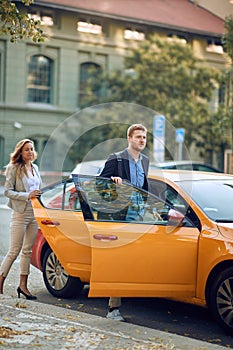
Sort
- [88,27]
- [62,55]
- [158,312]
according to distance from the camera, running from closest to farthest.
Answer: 1. [158,312]
2. [62,55]
3. [88,27]

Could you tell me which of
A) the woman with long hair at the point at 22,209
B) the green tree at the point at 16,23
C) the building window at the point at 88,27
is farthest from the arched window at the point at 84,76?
the green tree at the point at 16,23

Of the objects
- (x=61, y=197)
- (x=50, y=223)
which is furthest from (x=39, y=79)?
(x=50, y=223)

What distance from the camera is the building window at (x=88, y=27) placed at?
127ft

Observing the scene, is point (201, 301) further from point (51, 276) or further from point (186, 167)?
point (186, 167)

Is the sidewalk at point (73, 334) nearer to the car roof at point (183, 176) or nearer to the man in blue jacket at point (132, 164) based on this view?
the man in blue jacket at point (132, 164)

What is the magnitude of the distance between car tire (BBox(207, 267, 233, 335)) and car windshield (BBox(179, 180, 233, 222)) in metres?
0.63

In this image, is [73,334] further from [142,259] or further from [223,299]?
[223,299]

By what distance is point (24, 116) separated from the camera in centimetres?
3784

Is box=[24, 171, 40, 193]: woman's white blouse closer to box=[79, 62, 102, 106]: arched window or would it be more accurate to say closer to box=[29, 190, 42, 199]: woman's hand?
box=[29, 190, 42, 199]: woman's hand

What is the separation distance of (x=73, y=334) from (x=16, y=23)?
3.53 metres

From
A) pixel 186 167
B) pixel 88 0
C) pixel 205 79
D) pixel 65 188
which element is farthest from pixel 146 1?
pixel 65 188

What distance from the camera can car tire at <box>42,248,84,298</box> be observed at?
791 centimetres

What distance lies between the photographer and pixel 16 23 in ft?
24.1

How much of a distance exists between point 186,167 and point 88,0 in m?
21.5
